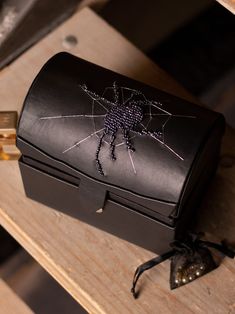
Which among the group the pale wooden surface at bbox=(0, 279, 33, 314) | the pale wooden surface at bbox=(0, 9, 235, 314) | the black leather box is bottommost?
the pale wooden surface at bbox=(0, 279, 33, 314)

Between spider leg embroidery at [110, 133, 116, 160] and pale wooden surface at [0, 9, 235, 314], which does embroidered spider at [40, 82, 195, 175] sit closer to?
spider leg embroidery at [110, 133, 116, 160]

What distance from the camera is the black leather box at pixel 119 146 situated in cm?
80

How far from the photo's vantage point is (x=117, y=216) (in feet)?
2.85

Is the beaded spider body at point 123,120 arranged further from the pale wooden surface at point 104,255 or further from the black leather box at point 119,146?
the pale wooden surface at point 104,255

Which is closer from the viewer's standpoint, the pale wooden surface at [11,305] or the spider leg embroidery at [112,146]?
the spider leg embroidery at [112,146]

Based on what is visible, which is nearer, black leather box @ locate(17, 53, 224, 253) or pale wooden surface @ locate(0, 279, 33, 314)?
black leather box @ locate(17, 53, 224, 253)

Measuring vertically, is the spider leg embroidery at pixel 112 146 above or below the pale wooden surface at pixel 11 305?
above

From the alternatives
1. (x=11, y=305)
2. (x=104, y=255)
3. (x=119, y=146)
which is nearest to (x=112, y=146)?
(x=119, y=146)

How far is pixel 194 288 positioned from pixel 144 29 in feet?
2.60

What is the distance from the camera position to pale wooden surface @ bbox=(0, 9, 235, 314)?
873 millimetres

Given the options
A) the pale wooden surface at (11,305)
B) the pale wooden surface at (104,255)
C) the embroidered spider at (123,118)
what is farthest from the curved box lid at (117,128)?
the pale wooden surface at (11,305)

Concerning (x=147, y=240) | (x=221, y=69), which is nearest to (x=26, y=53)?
(x=147, y=240)

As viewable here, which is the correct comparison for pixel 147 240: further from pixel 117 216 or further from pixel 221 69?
pixel 221 69

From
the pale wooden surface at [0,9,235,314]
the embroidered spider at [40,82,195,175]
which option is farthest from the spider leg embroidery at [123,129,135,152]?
the pale wooden surface at [0,9,235,314]
